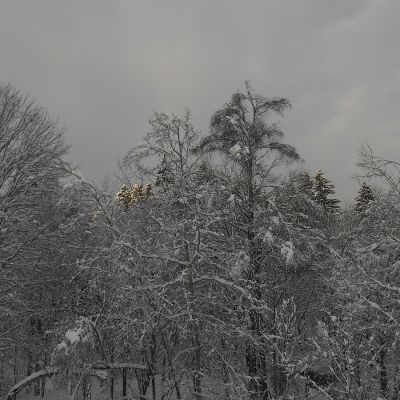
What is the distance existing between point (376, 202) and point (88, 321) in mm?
7241

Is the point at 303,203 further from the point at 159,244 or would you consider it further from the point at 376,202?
the point at 159,244

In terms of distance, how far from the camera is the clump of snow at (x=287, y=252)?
9398 millimetres

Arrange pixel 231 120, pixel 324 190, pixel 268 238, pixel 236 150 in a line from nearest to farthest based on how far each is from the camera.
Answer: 1. pixel 268 238
2. pixel 236 150
3. pixel 231 120
4. pixel 324 190

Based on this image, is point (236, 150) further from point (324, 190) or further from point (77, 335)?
point (324, 190)

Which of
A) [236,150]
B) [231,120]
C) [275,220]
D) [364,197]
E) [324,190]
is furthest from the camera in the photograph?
[324,190]

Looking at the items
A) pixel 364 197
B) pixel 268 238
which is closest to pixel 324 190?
pixel 364 197

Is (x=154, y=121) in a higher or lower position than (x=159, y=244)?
higher

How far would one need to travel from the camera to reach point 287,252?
9.51 meters

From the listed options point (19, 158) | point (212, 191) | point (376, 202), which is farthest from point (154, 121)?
point (19, 158)

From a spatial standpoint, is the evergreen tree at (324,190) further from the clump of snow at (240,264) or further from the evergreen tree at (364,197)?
the clump of snow at (240,264)

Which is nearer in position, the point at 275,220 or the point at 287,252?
the point at 287,252

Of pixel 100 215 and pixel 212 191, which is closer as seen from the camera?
pixel 212 191

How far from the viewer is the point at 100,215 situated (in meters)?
12.6

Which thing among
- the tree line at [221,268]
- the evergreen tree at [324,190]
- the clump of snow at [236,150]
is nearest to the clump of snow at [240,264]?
the tree line at [221,268]
